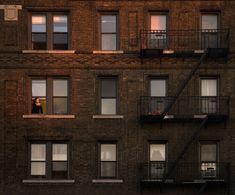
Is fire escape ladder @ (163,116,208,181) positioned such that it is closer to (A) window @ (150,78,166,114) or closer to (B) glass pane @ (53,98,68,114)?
(A) window @ (150,78,166,114)

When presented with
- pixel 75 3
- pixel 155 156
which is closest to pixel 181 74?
pixel 155 156

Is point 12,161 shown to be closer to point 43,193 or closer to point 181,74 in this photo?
point 43,193

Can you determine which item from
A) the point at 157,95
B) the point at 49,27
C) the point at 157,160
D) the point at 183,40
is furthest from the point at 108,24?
the point at 157,160

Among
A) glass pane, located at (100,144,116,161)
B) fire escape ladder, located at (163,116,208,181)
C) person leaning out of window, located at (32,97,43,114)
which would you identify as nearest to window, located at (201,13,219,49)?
fire escape ladder, located at (163,116,208,181)

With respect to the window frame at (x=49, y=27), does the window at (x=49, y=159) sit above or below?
below

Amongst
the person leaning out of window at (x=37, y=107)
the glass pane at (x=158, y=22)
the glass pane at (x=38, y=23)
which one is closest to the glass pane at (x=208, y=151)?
the glass pane at (x=158, y=22)

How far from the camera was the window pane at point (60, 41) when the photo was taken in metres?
29.3

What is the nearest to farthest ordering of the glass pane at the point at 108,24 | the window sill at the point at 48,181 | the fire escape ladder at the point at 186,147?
the fire escape ladder at the point at 186,147 < the window sill at the point at 48,181 < the glass pane at the point at 108,24

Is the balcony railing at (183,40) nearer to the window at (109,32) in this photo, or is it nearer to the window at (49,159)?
the window at (109,32)

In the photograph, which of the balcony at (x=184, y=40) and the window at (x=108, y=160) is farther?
the balcony at (x=184, y=40)

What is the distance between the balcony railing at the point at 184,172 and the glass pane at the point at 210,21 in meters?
6.89

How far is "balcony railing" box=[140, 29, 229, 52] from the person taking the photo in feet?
→ 95.3

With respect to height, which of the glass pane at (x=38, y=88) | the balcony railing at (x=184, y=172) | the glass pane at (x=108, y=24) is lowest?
the balcony railing at (x=184, y=172)

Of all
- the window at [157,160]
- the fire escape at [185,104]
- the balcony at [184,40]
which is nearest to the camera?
the fire escape at [185,104]
